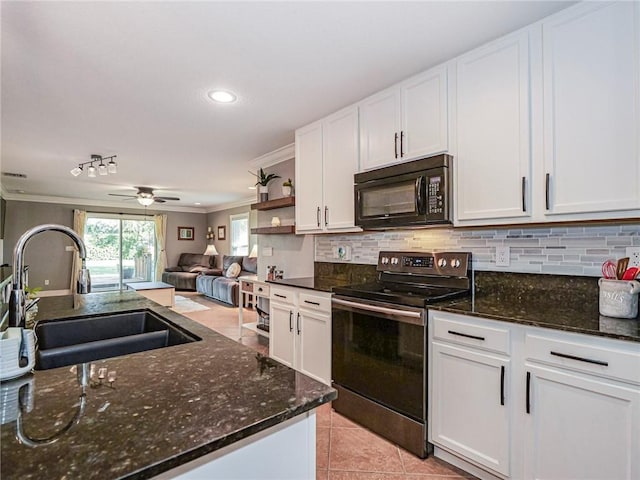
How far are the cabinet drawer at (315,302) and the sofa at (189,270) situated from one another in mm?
5839

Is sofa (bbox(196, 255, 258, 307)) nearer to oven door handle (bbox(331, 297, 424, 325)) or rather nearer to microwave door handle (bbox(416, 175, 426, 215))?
oven door handle (bbox(331, 297, 424, 325))

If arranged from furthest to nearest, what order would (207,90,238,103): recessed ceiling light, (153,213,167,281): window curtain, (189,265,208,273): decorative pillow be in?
1. (153,213,167,281): window curtain
2. (189,265,208,273): decorative pillow
3. (207,90,238,103): recessed ceiling light

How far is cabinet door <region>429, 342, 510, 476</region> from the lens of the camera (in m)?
1.60

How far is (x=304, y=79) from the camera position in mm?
2230

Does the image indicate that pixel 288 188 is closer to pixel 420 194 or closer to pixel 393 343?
pixel 420 194

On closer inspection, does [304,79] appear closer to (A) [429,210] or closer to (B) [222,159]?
(A) [429,210]

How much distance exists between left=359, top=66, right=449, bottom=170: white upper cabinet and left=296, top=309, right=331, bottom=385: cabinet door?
4.01 ft

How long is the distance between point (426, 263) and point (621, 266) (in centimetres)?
105

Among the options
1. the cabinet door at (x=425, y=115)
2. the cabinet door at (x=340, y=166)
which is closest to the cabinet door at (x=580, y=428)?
the cabinet door at (x=425, y=115)

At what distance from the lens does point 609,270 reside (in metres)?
1.57

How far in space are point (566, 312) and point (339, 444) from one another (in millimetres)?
1445

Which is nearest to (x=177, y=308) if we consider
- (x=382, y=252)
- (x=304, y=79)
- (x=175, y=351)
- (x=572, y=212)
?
Answer: (x=382, y=252)

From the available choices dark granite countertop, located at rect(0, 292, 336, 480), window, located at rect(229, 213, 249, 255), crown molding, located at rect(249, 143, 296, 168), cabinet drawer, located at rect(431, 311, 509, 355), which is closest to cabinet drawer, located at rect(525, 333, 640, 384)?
cabinet drawer, located at rect(431, 311, 509, 355)

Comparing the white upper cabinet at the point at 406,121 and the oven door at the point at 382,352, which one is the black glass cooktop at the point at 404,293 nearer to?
the oven door at the point at 382,352
